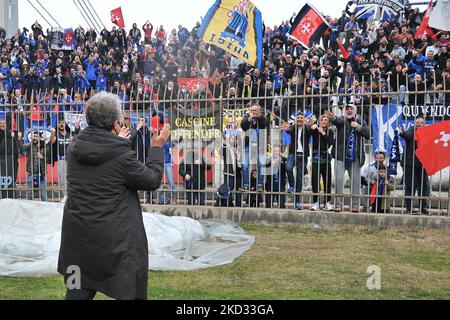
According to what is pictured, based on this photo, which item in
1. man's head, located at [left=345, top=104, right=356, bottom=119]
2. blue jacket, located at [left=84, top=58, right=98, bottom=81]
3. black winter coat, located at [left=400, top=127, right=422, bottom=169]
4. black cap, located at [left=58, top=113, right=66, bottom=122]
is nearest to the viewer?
black winter coat, located at [left=400, top=127, right=422, bottom=169]

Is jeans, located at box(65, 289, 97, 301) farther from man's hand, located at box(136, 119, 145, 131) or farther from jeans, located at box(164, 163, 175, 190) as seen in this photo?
jeans, located at box(164, 163, 175, 190)

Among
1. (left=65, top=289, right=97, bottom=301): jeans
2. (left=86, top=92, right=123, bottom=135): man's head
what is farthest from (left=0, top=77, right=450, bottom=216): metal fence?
(left=65, top=289, right=97, bottom=301): jeans

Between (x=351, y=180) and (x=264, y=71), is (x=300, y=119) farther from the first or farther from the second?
(x=264, y=71)

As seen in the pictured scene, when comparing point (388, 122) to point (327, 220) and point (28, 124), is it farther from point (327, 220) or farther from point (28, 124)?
point (28, 124)

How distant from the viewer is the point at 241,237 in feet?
25.8

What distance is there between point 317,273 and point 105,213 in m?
3.37

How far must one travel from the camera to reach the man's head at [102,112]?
11.8ft

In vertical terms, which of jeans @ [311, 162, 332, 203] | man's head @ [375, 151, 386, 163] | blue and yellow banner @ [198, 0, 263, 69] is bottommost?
jeans @ [311, 162, 332, 203]

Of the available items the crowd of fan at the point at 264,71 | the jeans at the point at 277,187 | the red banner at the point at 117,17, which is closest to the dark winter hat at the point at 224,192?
the crowd of fan at the point at 264,71

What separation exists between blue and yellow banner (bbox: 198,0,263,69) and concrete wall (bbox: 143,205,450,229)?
264 centimetres

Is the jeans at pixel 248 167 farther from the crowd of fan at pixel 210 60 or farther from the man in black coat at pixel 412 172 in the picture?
the man in black coat at pixel 412 172

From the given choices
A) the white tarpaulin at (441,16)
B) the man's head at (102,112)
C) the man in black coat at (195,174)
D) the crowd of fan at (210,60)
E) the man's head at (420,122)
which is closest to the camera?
the man's head at (102,112)

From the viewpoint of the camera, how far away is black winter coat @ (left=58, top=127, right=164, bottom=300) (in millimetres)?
3463

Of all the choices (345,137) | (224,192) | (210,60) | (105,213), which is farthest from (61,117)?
(210,60)
